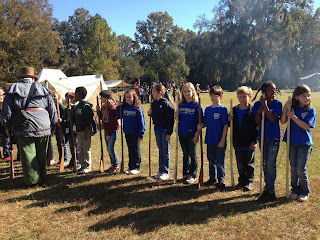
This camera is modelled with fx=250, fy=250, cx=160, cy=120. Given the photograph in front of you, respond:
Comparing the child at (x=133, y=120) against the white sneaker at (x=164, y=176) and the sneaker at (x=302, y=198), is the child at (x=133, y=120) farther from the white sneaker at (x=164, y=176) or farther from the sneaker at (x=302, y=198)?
the sneaker at (x=302, y=198)

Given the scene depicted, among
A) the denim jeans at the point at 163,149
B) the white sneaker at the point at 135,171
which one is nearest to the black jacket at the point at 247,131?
the denim jeans at the point at 163,149

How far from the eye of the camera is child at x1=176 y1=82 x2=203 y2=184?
15.6ft

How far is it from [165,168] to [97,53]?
38985 mm

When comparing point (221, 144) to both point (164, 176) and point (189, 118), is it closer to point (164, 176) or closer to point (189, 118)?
point (189, 118)

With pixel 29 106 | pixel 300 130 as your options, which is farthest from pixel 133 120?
pixel 300 130

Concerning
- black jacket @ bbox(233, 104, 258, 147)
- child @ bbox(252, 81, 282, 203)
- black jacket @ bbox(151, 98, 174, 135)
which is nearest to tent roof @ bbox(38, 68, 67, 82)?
black jacket @ bbox(151, 98, 174, 135)

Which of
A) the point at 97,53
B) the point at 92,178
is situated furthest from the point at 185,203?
the point at 97,53

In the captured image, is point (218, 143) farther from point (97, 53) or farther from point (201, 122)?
point (97, 53)

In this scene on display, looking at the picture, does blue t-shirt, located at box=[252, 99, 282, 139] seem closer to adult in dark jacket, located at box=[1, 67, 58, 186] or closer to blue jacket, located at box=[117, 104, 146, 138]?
blue jacket, located at box=[117, 104, 146, 138]

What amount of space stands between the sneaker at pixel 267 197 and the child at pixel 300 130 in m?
0.31

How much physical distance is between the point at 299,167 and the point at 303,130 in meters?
0.58

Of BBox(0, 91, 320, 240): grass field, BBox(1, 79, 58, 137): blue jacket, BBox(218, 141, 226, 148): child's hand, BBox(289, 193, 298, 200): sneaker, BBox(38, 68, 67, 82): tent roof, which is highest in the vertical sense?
BBox(38, 68, 67, 82): tent roof

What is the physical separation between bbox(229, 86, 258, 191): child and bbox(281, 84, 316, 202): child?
53 cm

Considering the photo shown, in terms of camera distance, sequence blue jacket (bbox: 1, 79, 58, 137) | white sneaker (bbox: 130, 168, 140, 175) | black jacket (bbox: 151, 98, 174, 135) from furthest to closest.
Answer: white sneaker (bbox: 130, 168, 140, 175)
black jacket (bbox: 151, 98, 174, 135)
blue jacket (bbox: 1, 79, 58, 137)
